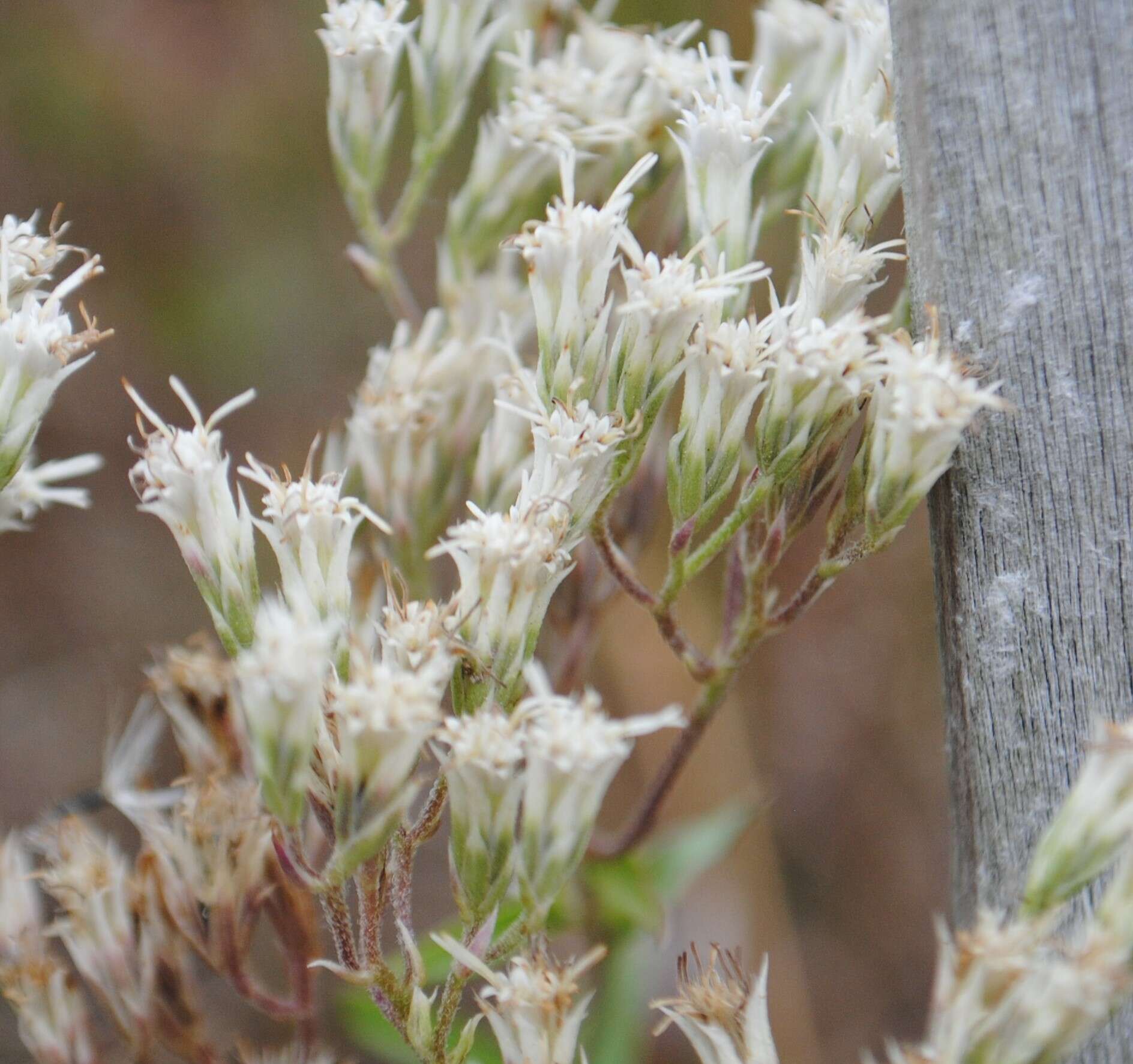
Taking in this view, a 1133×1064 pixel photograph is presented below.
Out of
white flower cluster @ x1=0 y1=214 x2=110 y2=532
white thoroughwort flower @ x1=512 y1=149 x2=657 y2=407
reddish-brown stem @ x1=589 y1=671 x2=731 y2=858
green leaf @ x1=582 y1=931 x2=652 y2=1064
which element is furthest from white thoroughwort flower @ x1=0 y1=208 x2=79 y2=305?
green leaf @ x1=582 y1=931 x2=652 y2=1064

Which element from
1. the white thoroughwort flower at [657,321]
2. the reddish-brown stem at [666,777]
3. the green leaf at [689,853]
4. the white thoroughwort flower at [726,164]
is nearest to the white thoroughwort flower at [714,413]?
the white thoroughwort flower at [657,321]

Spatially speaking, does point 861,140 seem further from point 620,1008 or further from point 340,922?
point 620,1008

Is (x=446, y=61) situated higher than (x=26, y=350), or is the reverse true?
(x=446, y=61)

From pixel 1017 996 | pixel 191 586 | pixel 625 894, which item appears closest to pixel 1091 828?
pixel 1017 996

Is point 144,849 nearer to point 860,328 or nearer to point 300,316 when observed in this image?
point 860,328

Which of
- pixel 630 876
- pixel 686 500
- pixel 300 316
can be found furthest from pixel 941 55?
pixel 300 316
